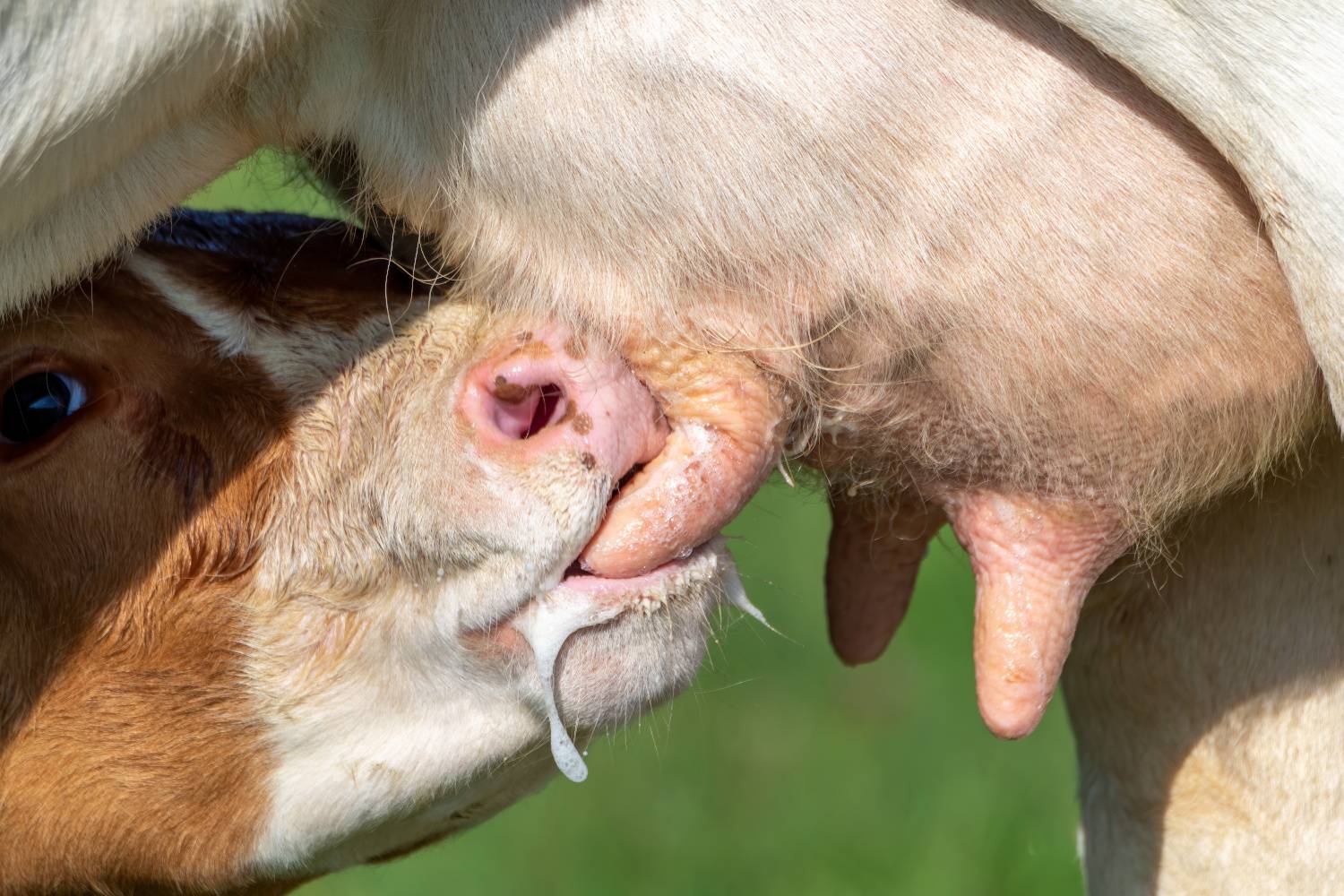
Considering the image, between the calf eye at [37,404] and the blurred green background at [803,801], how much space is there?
2088mm

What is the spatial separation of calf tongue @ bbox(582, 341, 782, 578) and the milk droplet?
45 millimetres

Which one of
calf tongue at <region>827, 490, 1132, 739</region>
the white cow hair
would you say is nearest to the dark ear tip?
calf tongue at <region>827, 490, 1132, 739</region>

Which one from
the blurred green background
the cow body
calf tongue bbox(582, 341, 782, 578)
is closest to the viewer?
the cow body

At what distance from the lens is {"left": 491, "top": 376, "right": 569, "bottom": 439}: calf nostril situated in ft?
5.69

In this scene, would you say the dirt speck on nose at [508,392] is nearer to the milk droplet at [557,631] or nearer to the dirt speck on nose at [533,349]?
the dirt speck on nose at [533,349]

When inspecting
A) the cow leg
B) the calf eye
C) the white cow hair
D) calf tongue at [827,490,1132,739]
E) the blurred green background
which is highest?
the white cow hair

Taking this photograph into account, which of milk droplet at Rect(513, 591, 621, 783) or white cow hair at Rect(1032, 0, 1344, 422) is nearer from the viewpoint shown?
white cow hair at Rect(1032, 0, 1344, 422)

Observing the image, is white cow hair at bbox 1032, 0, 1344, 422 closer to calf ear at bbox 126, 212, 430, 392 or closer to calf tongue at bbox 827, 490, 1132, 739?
calf tongue at bbox 827, 490, 1132, 739

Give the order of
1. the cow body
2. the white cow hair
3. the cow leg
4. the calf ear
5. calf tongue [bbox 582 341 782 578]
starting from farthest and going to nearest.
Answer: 1. the cow leg
2. the calf ear
3. calf tongue [bbox 582 341 782 578]
4. the cow body
5. the white cow hair

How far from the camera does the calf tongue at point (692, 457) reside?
1.68m

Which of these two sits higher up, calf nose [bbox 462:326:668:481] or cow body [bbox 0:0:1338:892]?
cow body [bbox 0:0:1338:892]

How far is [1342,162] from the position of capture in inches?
55.0

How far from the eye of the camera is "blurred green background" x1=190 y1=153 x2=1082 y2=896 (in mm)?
3961

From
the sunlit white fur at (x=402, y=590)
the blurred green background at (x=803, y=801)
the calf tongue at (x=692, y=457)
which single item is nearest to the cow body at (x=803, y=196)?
the calf tongue at (x=692, y=457)
